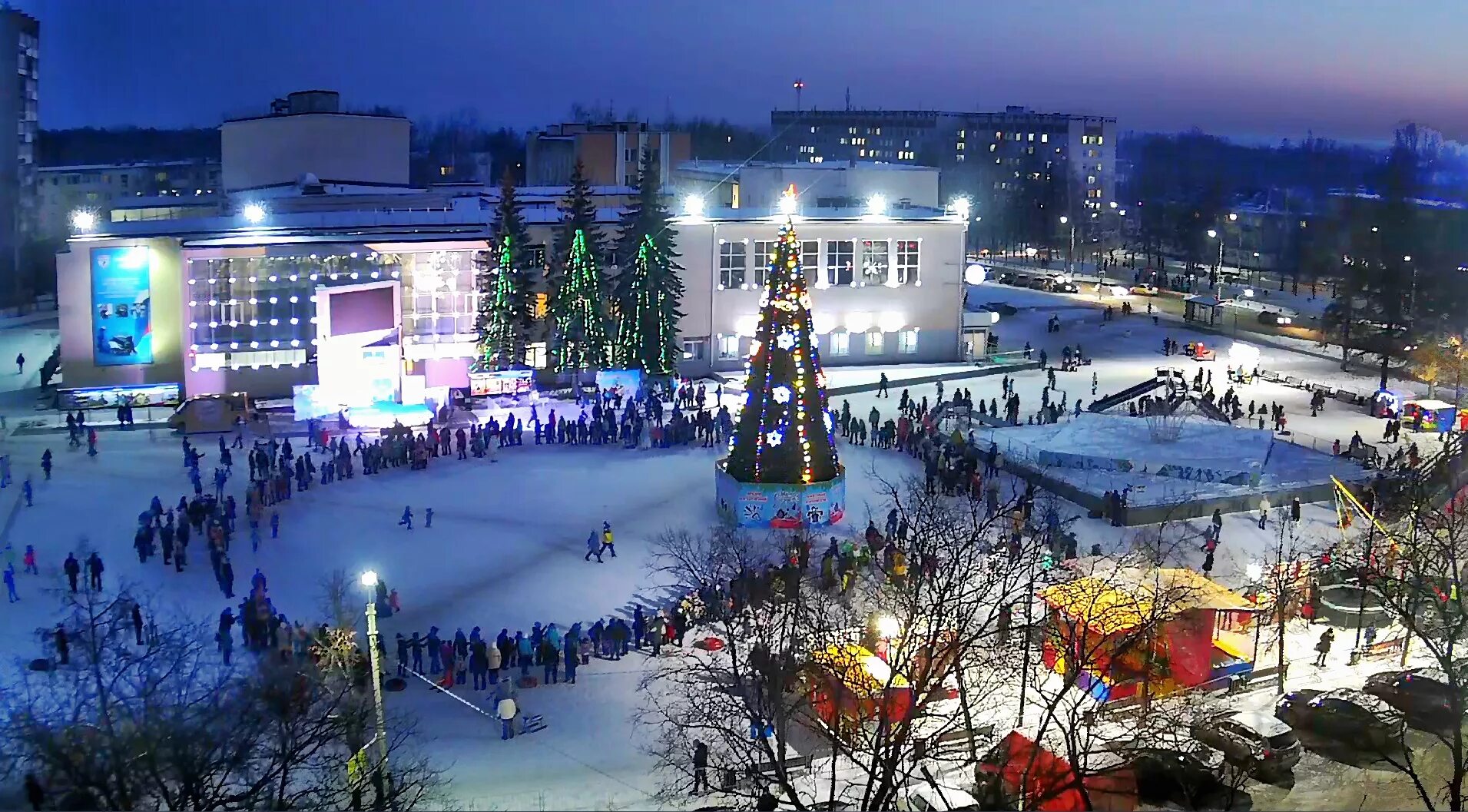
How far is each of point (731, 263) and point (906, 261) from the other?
5.81 m

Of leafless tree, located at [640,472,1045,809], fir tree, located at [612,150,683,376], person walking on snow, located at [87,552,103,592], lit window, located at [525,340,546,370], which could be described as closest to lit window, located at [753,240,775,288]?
fir tree, located at [612,150,683,376]

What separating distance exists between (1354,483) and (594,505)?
14.7m

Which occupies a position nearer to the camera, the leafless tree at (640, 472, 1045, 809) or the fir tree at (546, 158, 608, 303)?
the leafless tree at (640, 472, 1045, 809)

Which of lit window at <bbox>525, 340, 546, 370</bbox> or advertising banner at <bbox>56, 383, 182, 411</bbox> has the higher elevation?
lit window at <bbox>525, 340, 546, 370</bbox>

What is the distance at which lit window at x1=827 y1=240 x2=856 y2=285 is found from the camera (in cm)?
4253

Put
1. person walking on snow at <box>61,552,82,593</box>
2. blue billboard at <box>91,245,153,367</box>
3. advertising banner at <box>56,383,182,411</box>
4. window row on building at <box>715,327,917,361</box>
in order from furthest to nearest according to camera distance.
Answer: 1. window row on building at <box>715,327,917,361</box>
2. blue billboard at <box>91,245,153,367</box>
3. advertising banner at <box>56,383,182,411</box>
4. person walking on snow at <box>61,552,82,593</box>

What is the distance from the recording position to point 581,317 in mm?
38031

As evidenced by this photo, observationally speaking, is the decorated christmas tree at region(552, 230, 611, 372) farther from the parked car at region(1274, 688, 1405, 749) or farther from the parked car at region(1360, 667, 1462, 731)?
the parked car at region(1360, 667, 1462, 731)

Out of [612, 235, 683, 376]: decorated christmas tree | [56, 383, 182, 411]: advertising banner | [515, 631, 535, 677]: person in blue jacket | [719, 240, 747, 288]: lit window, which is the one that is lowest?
[515, 631, 535, 677]: person in blue jacket

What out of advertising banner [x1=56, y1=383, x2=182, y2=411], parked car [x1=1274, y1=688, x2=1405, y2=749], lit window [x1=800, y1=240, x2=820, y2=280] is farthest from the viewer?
lit window [x1=800, y1=240, x2=820, y2=280]

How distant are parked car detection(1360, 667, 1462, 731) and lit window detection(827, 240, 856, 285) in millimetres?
26982

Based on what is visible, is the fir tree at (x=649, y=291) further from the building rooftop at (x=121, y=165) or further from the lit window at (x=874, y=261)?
the building rooftop at (x=121, y=165)

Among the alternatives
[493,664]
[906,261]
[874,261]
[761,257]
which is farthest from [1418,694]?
[906,261]

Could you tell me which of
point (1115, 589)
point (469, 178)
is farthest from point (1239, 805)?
point (469, 178)
